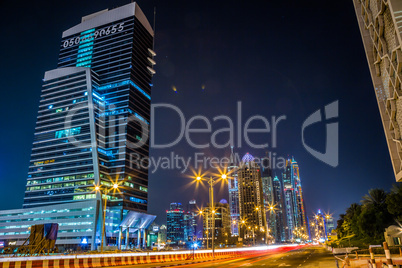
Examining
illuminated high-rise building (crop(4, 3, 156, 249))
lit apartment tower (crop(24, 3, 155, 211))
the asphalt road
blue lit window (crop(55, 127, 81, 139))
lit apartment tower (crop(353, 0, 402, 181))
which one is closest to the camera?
lit apartment tower (crop(353, 0, 402, 181))

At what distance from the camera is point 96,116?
5974 inches

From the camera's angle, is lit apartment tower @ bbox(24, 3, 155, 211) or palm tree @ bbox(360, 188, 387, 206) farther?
lit apartment tower @ bbox(24, 3, 155, 211)

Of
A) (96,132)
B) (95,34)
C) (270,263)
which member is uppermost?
(95,34)

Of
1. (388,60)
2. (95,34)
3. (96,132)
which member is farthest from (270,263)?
(95,34)

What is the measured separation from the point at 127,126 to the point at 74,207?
49.6 meters

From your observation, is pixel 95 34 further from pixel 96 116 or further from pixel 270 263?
→ pixel 270 263

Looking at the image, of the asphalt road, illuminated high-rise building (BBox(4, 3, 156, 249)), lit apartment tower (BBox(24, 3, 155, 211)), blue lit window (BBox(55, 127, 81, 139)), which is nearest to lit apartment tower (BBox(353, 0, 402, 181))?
the asphalt road

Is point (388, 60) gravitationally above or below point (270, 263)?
above

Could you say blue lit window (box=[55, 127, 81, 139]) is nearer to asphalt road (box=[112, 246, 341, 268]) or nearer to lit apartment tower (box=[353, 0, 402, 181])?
asphalt road (box=[112, 246, 341, 268])

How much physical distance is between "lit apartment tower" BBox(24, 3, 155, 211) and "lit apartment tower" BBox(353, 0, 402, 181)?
127804 millimetres

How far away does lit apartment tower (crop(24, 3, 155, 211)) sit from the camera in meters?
144

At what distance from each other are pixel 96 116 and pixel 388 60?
483 ft

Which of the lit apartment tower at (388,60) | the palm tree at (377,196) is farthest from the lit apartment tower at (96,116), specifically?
the lit apartment tower at (388,60)

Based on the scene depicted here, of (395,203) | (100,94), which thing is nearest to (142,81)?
(100,94)
